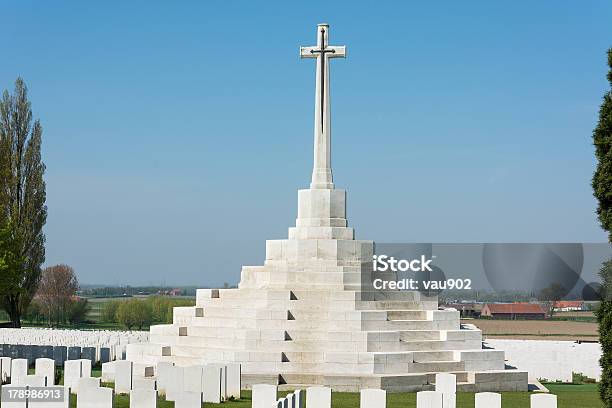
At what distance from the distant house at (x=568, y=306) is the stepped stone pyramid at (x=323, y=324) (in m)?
16.4

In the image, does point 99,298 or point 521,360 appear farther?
point 99,298

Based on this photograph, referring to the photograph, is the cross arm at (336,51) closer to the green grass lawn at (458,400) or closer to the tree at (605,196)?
the green grass lawn at (458,400)

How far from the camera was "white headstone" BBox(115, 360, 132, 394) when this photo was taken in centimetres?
1548

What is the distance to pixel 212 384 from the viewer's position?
14.2 meters

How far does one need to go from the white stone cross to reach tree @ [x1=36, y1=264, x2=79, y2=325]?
53996mm

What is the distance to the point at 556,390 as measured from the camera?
63.7ft

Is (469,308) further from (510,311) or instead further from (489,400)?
(489,400)

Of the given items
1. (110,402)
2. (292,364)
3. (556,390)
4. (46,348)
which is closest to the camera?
(110,402)

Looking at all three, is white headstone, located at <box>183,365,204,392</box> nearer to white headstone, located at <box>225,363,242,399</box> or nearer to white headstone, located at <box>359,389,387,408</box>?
white headstone, located at <box>225,363,242,399</box>

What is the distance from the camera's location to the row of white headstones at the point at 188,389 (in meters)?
10.4

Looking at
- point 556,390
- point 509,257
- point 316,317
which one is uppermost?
point 509,257

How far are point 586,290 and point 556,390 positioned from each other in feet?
39.9

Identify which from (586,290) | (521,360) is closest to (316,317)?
(521,360)

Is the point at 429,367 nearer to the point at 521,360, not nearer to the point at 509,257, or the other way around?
the point at 521,360
